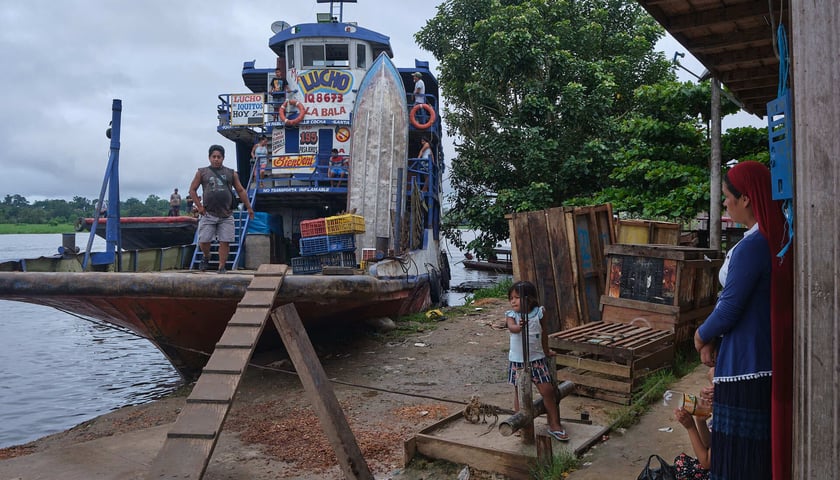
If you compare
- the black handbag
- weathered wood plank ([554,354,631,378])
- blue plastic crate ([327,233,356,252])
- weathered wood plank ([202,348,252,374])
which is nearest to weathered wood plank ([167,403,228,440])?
weathered wood plank ([202,348,252,374])

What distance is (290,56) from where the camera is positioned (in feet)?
44.8

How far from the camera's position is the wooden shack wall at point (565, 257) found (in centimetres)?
738

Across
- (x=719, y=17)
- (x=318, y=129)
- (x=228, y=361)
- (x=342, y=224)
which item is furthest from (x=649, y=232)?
(x=318, y=129)

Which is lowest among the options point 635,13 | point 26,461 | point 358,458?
point 26,461

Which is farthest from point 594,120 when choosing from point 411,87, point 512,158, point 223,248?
point 223,248

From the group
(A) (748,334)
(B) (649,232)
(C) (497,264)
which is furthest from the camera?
(C) (497,264)

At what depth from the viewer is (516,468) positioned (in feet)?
12.9

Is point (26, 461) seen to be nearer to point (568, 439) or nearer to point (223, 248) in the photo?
point (223, 248)

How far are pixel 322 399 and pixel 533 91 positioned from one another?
1410 centimetres

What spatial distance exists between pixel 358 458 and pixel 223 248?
445 centimetres

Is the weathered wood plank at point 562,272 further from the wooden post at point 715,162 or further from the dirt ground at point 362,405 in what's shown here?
the wooden post at point 715,162

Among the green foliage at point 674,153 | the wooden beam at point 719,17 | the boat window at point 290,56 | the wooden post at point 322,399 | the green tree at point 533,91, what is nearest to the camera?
the wooden beam at point 719,17

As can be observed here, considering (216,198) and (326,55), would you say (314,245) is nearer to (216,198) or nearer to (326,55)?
(216,198)

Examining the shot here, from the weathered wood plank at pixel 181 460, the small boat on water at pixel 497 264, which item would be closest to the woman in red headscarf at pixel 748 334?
the weathered wood plank at pixel 181 460
